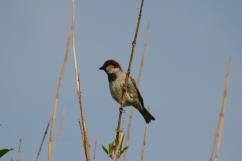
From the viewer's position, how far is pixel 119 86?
6797 millimetres

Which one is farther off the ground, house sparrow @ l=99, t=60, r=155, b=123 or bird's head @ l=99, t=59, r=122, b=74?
bird's head @ l=99, t=59, r=122, b=74

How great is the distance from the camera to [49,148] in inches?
108

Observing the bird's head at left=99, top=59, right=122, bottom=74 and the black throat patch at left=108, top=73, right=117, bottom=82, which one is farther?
the bird's head at left=99, top=59, right=122, bottom=74

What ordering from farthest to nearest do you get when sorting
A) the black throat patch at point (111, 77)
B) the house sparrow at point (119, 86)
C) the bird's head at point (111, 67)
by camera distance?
the bird's head at point (111, 67), the black throat patch at point (111, 77), the house sparrow at point (119, 86)

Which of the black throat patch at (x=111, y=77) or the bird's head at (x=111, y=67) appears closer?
the black throat patch at (x=111, y=77)

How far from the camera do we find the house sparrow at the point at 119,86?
6867 millimetres

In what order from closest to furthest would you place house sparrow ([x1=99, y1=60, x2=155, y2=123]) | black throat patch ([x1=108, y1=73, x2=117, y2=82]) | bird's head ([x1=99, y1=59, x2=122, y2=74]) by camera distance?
house sparrow ([x1=99, y1=60, x2=155, y2=123])
black throat patch ([x1=108, y1=73, x2=117, y2=82])
bird's head ([x1=99, y1=59, x2=122, y2=74])

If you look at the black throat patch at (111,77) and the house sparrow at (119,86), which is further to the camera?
the black throat patch at (111,77)

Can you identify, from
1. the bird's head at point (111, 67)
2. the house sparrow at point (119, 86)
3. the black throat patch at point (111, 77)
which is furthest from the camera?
the bird's head at point (111, 67)

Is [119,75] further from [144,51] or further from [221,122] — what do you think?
[221,122]

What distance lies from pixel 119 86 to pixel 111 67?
2.04 ft

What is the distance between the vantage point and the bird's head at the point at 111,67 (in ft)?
23.8

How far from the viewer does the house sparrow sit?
6867 mm

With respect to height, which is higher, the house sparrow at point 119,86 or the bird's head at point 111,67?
the bird's head at point 111,67
